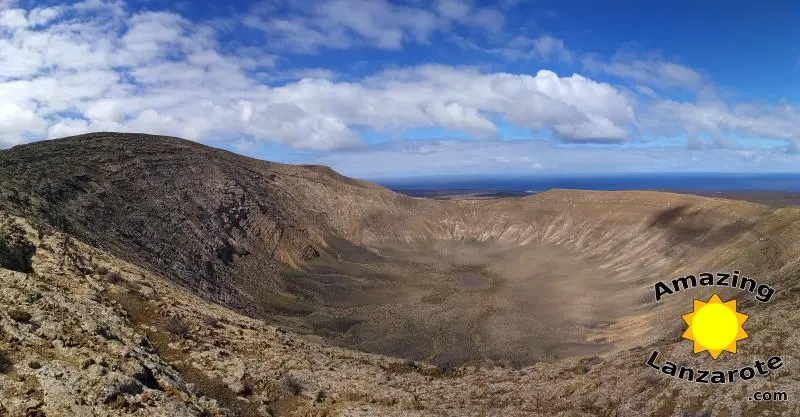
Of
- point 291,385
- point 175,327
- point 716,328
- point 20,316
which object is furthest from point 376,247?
point 20,316

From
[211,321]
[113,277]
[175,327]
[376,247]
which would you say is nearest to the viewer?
[175,327]

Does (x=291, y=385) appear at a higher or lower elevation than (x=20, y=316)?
lower

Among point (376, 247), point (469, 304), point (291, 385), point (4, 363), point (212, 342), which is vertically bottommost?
point (469, 304)

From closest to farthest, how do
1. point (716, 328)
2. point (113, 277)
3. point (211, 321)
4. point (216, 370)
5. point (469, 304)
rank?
point (216, 370) → point (716, 328) → point (113, 277) → point (211, 321) → point (469, 304)

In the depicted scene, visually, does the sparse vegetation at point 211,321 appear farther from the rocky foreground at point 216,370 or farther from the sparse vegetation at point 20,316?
the sparse vegetation at point 20,316

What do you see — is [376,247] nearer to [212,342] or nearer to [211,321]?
[211,321]

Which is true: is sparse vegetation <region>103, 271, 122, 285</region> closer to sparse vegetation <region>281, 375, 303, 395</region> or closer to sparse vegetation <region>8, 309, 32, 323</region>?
sparse vegetation <region>8, 309, 32, 323</region>

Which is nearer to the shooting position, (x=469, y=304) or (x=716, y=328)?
(x=716, y=328)
